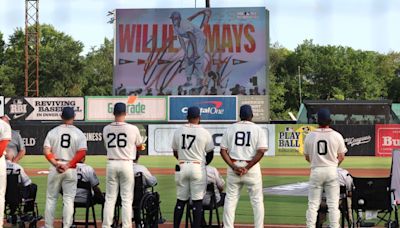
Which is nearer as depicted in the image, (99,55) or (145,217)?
(145,217)

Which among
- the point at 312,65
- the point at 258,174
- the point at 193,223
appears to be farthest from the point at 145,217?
the point at 312,65

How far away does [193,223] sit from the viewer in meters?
8.88

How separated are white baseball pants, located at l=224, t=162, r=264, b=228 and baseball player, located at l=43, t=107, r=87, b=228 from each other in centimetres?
184

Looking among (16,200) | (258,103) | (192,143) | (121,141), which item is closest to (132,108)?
(258,103)

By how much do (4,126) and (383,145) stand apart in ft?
78.9

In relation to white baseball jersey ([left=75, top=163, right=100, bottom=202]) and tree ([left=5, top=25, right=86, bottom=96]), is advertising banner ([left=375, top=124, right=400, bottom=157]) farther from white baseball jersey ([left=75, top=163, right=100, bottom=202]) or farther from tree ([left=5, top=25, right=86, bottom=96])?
white baseball jersey ([left=75, top=163, right=100, bottom=202])

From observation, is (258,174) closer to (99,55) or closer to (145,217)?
(145,217)

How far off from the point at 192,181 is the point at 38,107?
83.9 ft

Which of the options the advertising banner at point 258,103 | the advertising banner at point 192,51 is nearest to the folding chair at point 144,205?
the advertising banner at point 192,51

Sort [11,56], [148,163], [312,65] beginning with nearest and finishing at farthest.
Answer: [148,163] < [11,56] < [312,65]

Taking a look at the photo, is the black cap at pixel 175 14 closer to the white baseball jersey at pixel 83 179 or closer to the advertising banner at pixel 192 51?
the advertising banner at pixel 192 51

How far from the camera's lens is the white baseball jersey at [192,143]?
29.5ft

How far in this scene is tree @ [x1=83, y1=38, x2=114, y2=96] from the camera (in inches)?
1832

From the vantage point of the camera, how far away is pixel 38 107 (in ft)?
110
